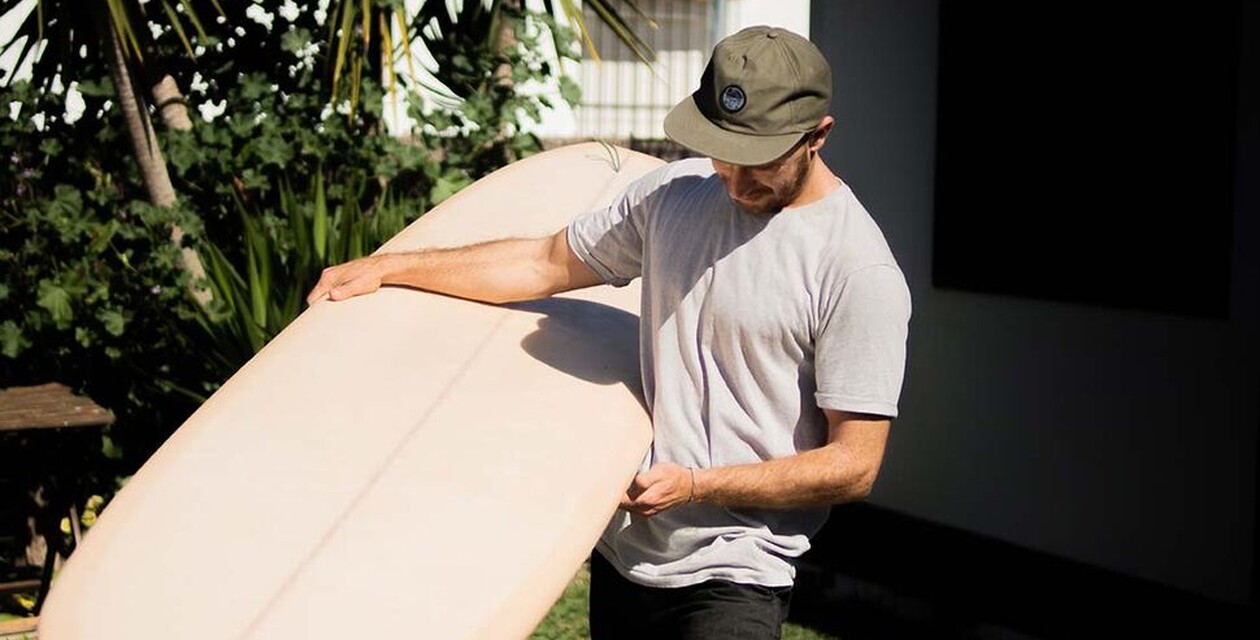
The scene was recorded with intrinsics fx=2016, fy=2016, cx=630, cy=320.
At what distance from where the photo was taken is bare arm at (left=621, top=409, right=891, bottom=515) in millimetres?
3279

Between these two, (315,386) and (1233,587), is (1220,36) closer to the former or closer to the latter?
(1233,587)

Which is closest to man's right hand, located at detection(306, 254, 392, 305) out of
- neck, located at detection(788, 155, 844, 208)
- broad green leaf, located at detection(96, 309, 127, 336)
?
neck, located at detection(788, 155, 844, 208)

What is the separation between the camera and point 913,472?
7.20m

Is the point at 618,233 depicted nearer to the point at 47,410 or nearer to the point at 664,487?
the point at 664,487

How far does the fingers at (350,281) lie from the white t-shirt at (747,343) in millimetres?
706

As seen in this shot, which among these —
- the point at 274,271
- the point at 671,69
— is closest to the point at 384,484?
the point at 274,271

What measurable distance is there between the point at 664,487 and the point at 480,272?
2.65 feet

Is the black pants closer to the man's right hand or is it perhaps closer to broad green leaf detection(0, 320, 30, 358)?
the man's right hand

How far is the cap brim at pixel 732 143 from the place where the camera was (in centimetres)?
318

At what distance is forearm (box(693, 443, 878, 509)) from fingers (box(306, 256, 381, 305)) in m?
1.07

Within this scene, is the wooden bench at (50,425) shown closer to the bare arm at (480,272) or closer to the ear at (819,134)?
the bare arm at (480,272)

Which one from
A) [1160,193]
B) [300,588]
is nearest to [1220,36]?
[1160,193]

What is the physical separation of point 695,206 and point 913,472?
153 inches

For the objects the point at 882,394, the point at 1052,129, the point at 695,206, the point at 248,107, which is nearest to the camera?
the point at 882,394
